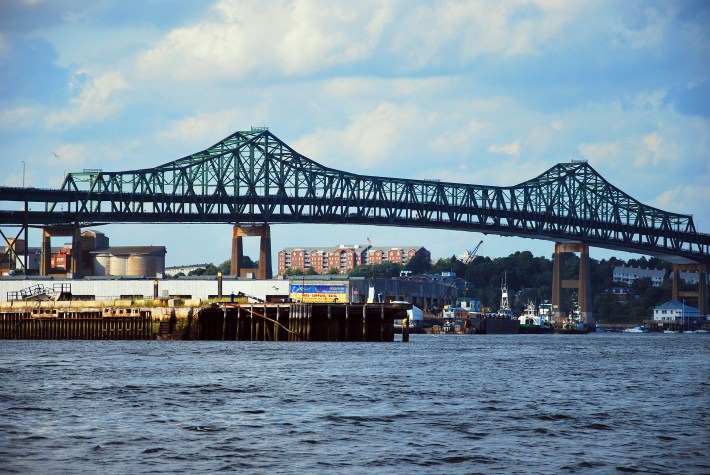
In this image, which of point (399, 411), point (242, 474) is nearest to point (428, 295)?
point (399, 411)

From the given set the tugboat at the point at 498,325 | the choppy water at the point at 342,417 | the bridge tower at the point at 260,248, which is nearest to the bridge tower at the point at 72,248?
the bridge tower at the point at 260,248

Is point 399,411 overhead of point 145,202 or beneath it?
beneath

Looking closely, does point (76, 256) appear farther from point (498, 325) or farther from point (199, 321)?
point (199, 321)

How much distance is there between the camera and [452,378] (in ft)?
194

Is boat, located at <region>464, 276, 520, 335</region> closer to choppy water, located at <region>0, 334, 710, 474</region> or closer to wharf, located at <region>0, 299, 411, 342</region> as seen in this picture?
wharf, located at <region>0, 299, 411, 342</region>

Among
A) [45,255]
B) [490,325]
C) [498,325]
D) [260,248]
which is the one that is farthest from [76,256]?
[498,325]

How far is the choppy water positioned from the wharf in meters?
25.3

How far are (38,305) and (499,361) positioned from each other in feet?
148

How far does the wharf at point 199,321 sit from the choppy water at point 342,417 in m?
25.3

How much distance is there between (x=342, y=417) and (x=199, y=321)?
5749 cm

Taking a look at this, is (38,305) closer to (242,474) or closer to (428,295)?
(242,474)

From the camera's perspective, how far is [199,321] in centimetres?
9694


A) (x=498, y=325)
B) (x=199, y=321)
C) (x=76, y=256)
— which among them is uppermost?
(x=76, y=256)

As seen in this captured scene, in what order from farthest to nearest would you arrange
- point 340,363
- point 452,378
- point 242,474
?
point 340,363, point 452,378, point 242,474
